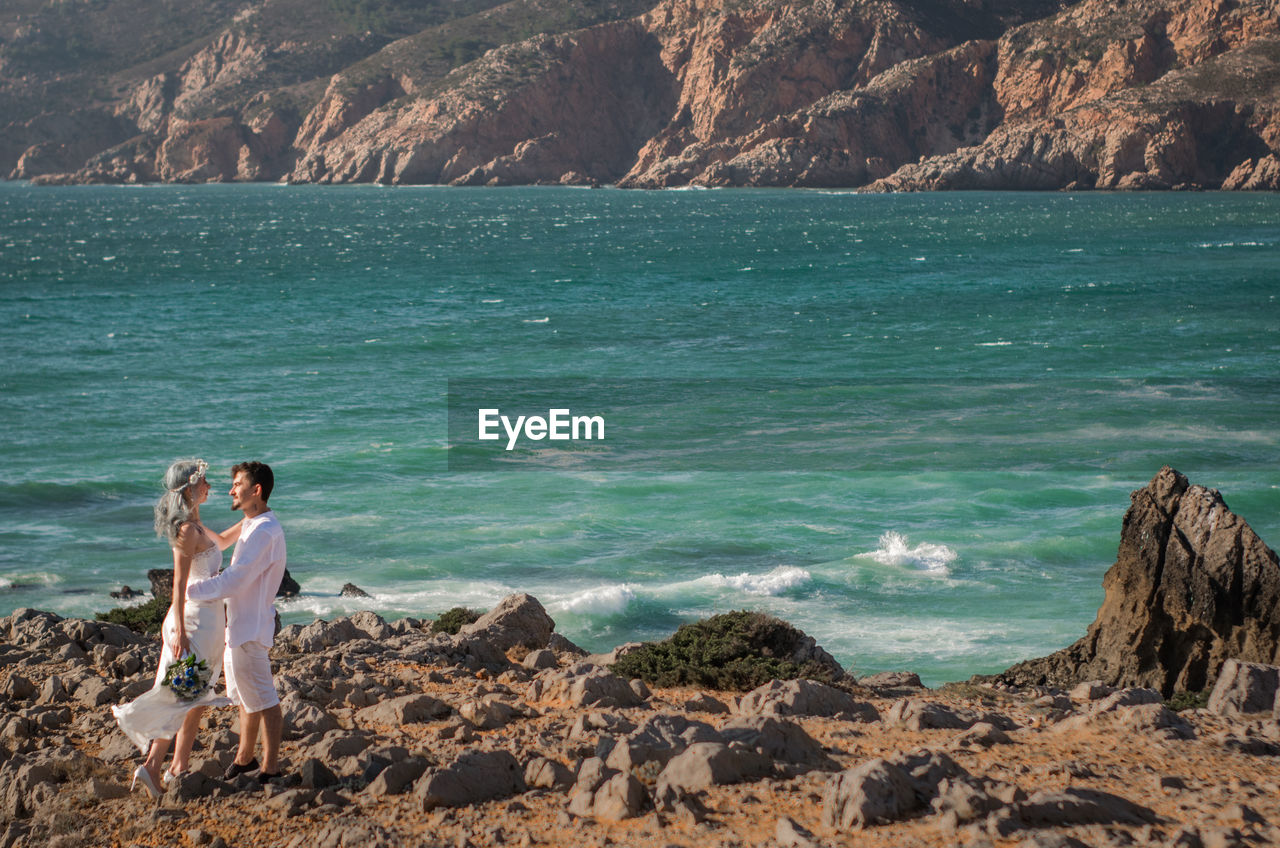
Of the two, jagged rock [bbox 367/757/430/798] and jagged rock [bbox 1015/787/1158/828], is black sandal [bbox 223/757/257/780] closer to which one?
jagged rock [bbox 367/757/430/798]

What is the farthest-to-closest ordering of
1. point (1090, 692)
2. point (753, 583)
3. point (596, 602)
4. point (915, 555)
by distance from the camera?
point (915, 555)
point (753, 583)
point (596, 602)
point (1090, 692)

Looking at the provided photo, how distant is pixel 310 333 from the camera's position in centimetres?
4341

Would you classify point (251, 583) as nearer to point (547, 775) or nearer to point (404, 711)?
point (404, 711)

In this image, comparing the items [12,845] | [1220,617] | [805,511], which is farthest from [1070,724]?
[805,511]

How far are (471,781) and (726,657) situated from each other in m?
3.83

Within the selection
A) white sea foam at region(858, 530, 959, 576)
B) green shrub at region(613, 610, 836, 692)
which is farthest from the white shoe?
white sea foam at region(858, 530, 959, 576)

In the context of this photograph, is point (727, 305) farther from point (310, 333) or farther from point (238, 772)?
point (238, 772)

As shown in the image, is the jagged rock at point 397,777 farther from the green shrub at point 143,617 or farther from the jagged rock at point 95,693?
the green shrub at point 143,617

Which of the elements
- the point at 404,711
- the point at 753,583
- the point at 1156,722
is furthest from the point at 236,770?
the point at 753,583

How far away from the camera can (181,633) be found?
6.76m

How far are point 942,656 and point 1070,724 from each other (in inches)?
223

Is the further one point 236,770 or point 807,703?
point 807,703

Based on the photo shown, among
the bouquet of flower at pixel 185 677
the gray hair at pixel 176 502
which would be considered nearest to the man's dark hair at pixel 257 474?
the gray hair at pixel 176 502

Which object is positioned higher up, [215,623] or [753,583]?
[215,623]
